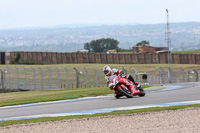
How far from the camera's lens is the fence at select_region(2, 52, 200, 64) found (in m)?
65.1

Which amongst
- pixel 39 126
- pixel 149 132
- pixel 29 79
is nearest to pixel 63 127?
pixel 39 126

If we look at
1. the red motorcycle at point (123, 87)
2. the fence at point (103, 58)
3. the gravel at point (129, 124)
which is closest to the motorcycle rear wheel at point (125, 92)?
the red motorcycle at point (123, 87)

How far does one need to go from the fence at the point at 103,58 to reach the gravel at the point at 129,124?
52.6 m

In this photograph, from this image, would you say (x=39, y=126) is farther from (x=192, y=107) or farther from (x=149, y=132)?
(x=192, y=107)

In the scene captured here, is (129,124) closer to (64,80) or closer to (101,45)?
(64,80)

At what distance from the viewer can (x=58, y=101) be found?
19422 mm

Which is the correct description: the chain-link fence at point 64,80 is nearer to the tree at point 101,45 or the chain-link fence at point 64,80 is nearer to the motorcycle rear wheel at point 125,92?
the motorcycle rear wheel at point 125,92

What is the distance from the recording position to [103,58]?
71688 millimetres

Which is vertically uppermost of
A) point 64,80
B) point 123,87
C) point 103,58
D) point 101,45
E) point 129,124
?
point 101,45

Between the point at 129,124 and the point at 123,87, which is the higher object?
the point at 123,87

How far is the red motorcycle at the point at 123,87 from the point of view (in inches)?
670

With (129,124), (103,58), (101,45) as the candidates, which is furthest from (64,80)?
(101,45)

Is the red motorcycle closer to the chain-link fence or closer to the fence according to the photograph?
the chain-link fence

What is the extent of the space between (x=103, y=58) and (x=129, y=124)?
60592 mm
